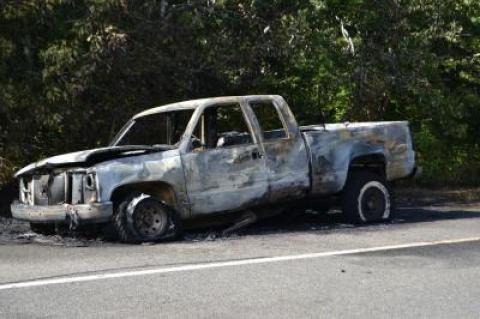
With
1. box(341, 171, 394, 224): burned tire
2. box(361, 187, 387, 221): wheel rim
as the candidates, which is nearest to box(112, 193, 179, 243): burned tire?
box(341, 171, 394, 224): burned tire

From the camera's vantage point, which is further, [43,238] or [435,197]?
[435,197]

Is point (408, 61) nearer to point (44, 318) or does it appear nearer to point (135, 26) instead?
point (135, 26)

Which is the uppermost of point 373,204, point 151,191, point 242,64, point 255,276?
point 242,64

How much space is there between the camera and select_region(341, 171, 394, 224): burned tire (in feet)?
35.6

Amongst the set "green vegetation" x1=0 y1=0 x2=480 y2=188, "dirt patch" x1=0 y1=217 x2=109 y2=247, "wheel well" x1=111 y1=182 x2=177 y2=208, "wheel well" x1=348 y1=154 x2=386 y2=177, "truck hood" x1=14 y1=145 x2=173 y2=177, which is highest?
"green vegetation" x1=0 y1=0 x2=480 y2=188

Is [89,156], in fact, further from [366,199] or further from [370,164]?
[370,164]

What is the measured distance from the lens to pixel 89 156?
930cm

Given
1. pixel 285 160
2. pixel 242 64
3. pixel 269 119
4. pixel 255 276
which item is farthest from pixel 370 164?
pixel 255 276

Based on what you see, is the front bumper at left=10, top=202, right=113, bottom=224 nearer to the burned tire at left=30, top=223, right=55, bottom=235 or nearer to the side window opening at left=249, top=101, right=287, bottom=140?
the burned tire at left=30, top=223, right=55, bottom=235

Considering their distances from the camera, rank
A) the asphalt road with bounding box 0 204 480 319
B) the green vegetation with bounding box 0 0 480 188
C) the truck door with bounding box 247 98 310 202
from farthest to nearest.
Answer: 1. the green vegetation with bounding box 0 0 480 188
2. the truck door with bounding box 247 98 310 202
3. the asphalt road with bounding box 0 204 480 319

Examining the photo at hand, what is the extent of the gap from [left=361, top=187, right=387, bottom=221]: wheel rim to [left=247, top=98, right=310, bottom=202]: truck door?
3.23 feet

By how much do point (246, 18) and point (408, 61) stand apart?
132 inches

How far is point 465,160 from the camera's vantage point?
18.3 m

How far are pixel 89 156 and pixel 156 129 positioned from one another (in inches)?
71.1
